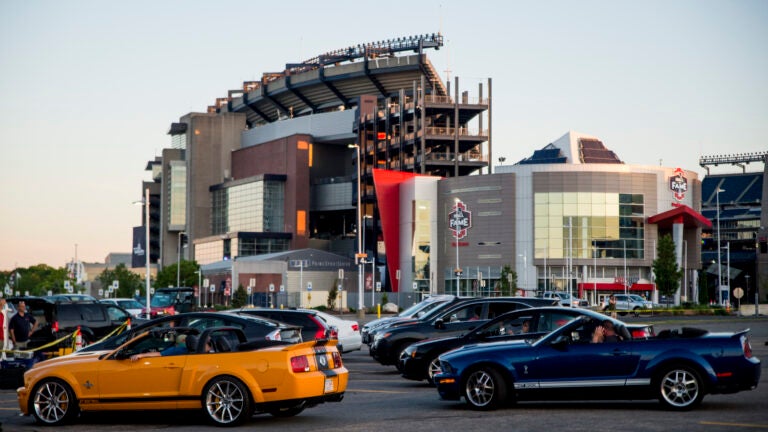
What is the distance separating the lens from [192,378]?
44.9 ft

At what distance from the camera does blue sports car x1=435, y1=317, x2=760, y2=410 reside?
14.1m

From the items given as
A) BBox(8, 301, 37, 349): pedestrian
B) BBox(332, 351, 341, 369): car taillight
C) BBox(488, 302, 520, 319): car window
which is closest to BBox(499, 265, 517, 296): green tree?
BBox(488, 302, 520, 319): car window

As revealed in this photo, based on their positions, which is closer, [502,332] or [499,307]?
[502,332]

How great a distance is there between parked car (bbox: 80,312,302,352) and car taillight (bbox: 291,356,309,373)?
74.5 inches

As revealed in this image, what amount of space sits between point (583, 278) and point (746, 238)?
236 ft

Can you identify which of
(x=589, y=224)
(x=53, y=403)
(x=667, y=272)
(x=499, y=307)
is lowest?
(x=53, y=403)

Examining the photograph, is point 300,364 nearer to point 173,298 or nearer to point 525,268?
point 173,298

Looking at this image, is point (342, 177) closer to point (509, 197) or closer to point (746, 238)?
point (509, 197)

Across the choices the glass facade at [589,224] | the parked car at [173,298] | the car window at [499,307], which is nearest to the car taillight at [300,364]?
the car window at [499,307]

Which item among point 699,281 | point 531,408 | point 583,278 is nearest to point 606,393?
point 531,408

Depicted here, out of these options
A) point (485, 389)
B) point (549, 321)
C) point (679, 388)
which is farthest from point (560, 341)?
point (549, 321)

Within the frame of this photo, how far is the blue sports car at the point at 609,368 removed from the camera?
1409cm

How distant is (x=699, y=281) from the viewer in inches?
4626

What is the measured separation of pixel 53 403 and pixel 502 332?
7644 millimetres
